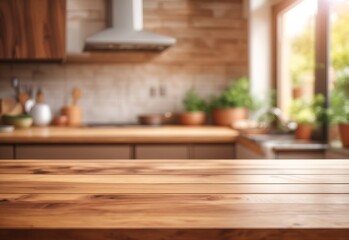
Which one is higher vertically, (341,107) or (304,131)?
(341,107)

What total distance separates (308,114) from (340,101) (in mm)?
358

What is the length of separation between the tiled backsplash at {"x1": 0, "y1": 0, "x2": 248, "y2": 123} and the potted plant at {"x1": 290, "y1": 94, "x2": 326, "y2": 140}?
1175mm

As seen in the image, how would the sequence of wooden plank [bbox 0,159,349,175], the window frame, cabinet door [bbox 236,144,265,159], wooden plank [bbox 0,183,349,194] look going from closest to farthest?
wooden plank [bbox 0,183,349,194], wooden plank [bbox 0,159,349,175], cabinet door [bbox 236,144,265,159], the window frame

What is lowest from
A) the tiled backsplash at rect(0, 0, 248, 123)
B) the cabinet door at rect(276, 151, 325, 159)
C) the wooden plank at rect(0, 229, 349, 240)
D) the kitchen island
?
the cabinet door at rect(276, 151, 325, 159)

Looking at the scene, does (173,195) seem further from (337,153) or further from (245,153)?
(245,153)

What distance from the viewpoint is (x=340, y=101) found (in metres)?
2.60

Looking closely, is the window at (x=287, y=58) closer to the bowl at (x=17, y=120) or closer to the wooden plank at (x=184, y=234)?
the bowl at (x=17, y=120)

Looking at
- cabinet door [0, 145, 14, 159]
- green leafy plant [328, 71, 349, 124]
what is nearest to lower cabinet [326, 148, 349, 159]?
green leafy plant [328, 71, 349, 124]

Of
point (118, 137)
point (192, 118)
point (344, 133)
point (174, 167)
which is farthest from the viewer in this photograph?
point (192, 118)

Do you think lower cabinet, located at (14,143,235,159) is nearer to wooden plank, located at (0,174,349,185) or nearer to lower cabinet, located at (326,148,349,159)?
lower cabinet, located at (326,148,349,159)

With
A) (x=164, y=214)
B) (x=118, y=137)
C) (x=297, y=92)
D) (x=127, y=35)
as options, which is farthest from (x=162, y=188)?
(x=297, y=92)

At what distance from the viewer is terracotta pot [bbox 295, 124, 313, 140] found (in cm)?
297

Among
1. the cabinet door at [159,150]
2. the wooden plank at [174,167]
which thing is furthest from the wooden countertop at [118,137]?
the wooden plank at [174,167]

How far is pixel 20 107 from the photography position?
3.98 m
